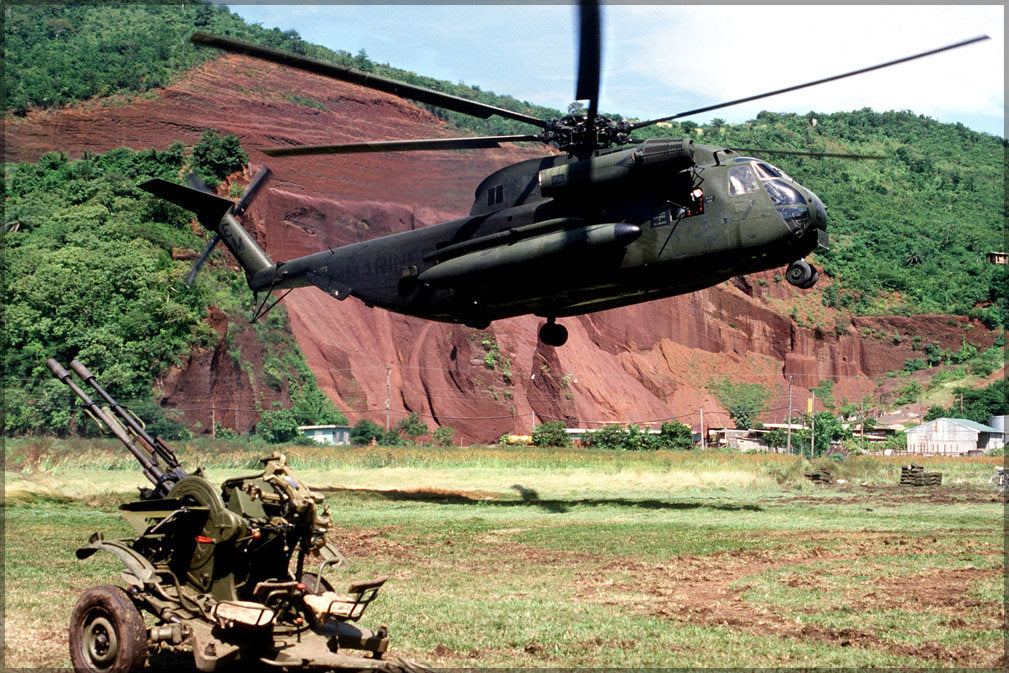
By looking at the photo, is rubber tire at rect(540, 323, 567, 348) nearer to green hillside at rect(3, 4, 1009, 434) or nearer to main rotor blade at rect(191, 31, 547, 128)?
main rotor blade at rect(191, 31, 547, 128)

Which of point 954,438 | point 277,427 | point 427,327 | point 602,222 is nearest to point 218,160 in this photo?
point 427,327

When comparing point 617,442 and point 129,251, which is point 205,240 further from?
point 617,442

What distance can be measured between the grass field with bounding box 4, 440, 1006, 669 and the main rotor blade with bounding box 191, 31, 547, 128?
292 inches

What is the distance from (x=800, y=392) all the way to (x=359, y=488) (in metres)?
63.4

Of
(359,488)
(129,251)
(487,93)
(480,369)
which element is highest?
(487,93)

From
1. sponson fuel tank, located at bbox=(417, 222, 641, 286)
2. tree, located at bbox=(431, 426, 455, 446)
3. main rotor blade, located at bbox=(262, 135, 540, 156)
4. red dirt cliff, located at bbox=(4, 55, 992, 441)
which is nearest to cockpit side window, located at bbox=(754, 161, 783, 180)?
sponson fuel tank, located at bbox=(417, 222, 641, 286)

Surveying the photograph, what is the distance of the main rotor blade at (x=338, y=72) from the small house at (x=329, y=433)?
36.5m

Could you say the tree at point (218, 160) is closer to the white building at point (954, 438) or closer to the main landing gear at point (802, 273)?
the white building at point (954, 438)

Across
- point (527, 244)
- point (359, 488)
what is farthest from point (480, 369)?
point (527, 244)

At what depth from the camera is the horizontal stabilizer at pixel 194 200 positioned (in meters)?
23.6

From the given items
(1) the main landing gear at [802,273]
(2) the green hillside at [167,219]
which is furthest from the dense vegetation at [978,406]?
(1) the main landing gear at [802,273]

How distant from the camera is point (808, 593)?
12.5 m

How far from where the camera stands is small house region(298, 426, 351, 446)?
52.2 meters

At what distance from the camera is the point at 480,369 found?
5884 centimetres
